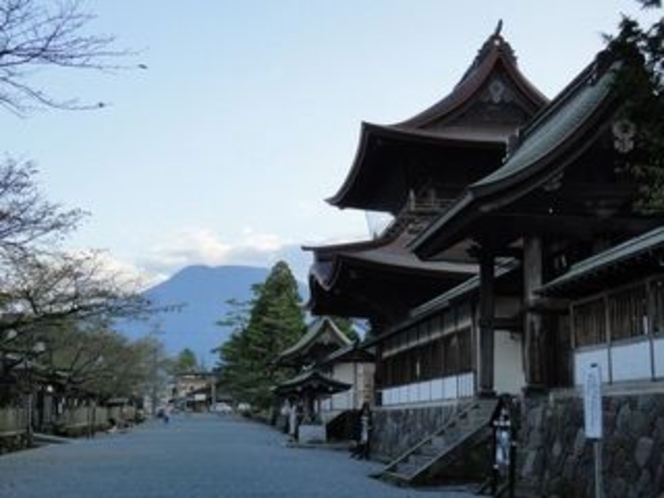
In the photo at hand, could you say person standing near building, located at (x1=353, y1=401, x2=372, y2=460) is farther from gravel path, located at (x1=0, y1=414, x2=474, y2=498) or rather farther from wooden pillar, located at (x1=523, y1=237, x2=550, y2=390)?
wooden pillar, located at (x1=523, y1=237, x2=550, y2=390)

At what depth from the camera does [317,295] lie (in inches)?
1529

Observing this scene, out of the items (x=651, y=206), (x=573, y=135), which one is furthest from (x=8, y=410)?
(x=651, y=206)

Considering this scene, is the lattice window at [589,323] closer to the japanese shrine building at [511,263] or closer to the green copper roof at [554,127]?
the japanese shrine building at [511,263]

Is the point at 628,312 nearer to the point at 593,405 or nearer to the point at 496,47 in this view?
the point at 593,405

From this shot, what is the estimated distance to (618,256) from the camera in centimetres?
1513

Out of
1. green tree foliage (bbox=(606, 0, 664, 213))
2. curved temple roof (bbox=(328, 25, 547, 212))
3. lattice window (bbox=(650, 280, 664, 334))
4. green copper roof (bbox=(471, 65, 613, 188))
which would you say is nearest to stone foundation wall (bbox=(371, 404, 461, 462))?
green copper roof (bbox=(471, 65, 613, 188))

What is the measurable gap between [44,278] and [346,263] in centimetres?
1100

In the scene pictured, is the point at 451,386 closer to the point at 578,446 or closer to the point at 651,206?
the point at 578,446

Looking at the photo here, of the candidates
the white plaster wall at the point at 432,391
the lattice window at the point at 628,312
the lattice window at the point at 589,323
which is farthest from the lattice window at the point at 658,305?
the white plaster wall at the point at 432,391

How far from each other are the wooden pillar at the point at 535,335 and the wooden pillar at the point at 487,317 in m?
1.37

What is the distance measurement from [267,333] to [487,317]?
7122cm

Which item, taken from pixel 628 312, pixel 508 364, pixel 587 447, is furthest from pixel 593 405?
pixel 508 364

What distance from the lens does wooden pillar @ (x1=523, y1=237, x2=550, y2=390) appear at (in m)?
19.8

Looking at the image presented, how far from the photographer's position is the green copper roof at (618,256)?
14.3 m
